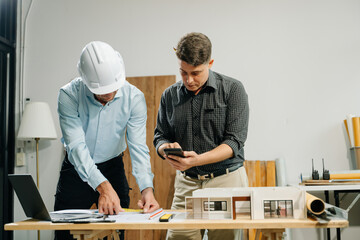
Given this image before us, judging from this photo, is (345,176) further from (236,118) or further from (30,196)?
(30,196)

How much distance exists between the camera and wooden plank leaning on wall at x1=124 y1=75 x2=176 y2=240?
141 inches

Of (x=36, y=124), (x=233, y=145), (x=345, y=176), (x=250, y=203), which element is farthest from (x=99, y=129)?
(x=345, y=176)

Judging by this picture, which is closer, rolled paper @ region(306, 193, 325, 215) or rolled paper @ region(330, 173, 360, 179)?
rolled paper @ region(306, 193, 325, 215)

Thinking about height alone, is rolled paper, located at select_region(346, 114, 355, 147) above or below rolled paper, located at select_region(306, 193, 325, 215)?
above

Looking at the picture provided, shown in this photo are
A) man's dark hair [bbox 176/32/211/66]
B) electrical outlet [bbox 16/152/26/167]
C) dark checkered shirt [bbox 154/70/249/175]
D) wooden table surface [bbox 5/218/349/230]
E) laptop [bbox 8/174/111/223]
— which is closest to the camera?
wooden table surface [bbox 5/218/349/230]

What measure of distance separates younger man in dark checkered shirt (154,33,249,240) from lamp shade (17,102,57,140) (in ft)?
6.22

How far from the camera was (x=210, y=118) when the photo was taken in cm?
212

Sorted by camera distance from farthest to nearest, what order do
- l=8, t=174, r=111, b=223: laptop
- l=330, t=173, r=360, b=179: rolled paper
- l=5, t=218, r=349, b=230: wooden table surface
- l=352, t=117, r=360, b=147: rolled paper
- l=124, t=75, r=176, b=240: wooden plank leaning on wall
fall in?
l=124, t=75, r=176, b=240: wooden plank leaning on wall
l=352, t=117, r=360, b=147: rolled paper
l=330, t=173, r=360, b=179: rolled paper
l=8, t=174, r=111, b=223: laptop
l=5, t=218, r=349, b=230: wooden table surface

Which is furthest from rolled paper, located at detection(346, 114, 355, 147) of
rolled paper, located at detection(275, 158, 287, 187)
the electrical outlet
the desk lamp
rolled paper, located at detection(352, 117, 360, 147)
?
the electrical outlet

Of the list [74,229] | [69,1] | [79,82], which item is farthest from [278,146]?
[69,1]

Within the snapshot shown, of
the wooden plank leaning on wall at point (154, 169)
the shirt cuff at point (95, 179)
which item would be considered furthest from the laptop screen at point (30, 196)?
the wooden plank leaning on wall at point (154, 169)

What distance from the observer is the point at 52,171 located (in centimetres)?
395

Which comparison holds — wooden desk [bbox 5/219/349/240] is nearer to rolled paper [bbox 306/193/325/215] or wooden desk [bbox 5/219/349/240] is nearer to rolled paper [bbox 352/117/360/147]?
rolled paper [bbox 306/193/325/215]

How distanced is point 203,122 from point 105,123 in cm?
60
